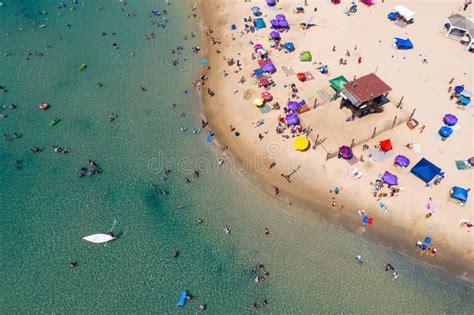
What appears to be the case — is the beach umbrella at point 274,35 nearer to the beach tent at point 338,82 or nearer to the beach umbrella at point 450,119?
the beach tent at point 338,82

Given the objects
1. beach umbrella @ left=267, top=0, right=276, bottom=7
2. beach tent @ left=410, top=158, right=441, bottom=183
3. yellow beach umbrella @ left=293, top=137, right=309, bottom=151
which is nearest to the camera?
beach tent @ left=410, top=158, right=441, bottom=183

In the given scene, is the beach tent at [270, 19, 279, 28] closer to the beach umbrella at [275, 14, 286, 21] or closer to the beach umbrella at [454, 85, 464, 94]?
the beach umbrella at [275, 14, 286, 21]

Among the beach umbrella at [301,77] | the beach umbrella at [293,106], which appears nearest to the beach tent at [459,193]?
the beach umbrella at [293,106]

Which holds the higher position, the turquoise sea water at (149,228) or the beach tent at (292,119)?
the beach tent at (292,119)

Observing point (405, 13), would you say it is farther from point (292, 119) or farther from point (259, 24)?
point (292, 119)

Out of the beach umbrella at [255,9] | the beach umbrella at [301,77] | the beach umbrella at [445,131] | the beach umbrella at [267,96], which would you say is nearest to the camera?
the beach umbrella at [445,131]

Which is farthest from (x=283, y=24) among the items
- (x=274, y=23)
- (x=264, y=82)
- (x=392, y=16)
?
(x=392, y=16)

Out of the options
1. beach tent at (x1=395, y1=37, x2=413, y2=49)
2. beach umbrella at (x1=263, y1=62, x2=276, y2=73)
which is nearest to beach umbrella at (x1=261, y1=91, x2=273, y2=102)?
beach umbrella at (x1=263, y1=62, x2=276, y2=73)
